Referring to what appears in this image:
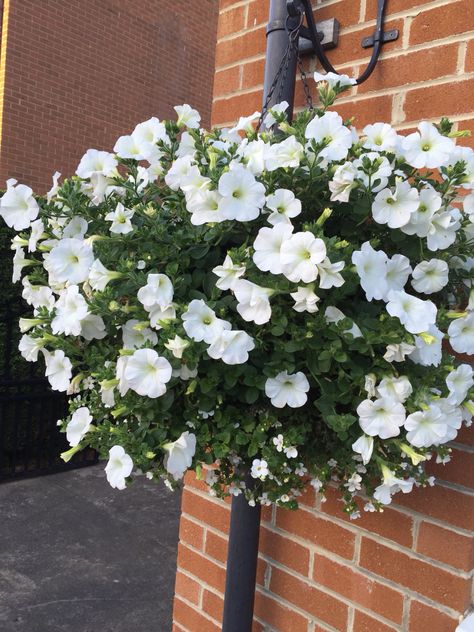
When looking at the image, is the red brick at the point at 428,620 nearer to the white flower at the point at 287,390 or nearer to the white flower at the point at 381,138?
the white flower at the point at 287,390

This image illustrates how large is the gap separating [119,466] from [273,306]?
1.29 feet

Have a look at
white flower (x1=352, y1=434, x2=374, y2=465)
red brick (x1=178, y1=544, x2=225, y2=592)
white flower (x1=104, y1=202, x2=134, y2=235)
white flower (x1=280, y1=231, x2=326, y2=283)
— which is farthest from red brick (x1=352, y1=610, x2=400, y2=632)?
white flower (x1=104, y1=202, x2=134, y2=235)

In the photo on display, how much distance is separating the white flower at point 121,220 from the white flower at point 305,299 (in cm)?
36

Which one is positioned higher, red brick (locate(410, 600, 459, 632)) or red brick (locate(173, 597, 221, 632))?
Result: red brick (locate(410, 600, 459, 632))

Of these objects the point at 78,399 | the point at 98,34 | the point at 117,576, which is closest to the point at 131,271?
the point at 78,399

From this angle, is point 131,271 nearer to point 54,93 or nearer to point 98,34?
point 54,93

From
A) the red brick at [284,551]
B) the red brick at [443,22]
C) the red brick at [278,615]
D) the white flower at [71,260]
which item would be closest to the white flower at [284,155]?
the white flower at [71,260]

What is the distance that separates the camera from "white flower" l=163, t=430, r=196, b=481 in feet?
3.68

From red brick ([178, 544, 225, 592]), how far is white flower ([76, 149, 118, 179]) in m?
1.25

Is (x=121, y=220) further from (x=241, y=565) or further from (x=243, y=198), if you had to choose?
(x=241, y=565)

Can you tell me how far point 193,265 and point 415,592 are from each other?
962 millimetres

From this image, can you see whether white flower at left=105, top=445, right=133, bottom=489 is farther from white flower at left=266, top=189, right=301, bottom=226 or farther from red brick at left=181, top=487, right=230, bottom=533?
red brick at left=181, top=487, right=230, bottom=533

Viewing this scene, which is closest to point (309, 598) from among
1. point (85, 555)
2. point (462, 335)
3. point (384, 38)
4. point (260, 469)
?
point (260, 469)

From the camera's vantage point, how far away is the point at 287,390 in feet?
3.67
